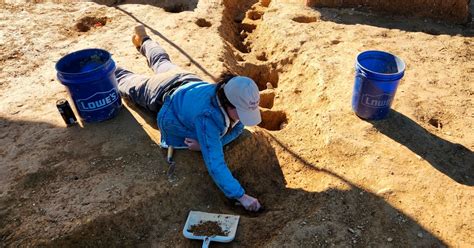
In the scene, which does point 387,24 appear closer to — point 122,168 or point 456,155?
point 456,155

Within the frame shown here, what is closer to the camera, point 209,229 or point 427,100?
point 209,229

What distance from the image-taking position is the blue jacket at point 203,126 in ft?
9.91

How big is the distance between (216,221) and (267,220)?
16.0 inches

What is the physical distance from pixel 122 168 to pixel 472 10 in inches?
229

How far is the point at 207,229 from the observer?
300 cm

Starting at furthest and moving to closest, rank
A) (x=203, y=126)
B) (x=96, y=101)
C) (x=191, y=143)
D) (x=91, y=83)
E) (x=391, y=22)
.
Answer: (x=391, y=22) → (x=96, y=101) → (x=91, y=83) → (x=191, y=143) → (x=203, y=126)

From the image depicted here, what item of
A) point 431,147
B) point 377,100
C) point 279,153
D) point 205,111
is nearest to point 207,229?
point 205,111

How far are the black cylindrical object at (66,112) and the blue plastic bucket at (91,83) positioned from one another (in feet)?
0.26

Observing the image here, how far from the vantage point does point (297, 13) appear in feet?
19.4

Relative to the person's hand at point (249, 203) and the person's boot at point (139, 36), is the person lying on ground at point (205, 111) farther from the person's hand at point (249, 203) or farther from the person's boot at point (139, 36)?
the person's boot at point (139, 36)

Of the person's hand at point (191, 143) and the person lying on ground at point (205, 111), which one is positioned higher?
the person lying on ground at point (205, 111)

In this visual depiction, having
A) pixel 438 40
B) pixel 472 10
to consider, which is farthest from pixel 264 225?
pixel 472 10

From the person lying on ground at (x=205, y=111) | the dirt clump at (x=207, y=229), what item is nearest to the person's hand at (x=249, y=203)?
the person lying on ground at (x=205, y=111)

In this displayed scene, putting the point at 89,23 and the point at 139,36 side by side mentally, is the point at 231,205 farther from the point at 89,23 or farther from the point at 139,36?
the point at 89,23
